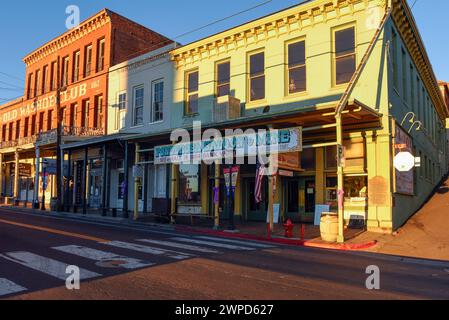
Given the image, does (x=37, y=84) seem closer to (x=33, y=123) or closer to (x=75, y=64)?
(x=33, y=123)

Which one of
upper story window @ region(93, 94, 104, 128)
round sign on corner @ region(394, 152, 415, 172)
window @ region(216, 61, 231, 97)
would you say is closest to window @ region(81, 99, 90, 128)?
upper story window @ region(93, 94, 104, 128)

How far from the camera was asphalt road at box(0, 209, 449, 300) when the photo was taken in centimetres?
630

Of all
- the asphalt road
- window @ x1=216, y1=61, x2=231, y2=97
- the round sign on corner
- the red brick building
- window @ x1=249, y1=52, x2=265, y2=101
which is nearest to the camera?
the asphalt road

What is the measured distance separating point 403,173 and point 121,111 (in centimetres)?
1832

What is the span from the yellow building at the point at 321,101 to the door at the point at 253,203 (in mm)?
52

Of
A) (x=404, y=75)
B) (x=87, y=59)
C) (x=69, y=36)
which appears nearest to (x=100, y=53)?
(x=87, y=59)

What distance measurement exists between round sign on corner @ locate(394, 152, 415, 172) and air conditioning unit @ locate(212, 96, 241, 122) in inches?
312

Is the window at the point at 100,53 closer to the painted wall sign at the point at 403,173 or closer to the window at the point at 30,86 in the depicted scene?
the window at the point at 30,86

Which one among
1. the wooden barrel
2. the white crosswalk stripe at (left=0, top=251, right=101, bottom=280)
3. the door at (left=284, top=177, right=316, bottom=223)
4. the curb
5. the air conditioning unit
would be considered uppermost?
the air conditioning unit

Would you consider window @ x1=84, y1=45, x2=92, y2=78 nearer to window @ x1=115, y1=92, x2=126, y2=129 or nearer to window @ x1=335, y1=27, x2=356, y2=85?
window @ x1=115, y1=92, x2=126, y2=129

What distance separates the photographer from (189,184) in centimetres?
2269
